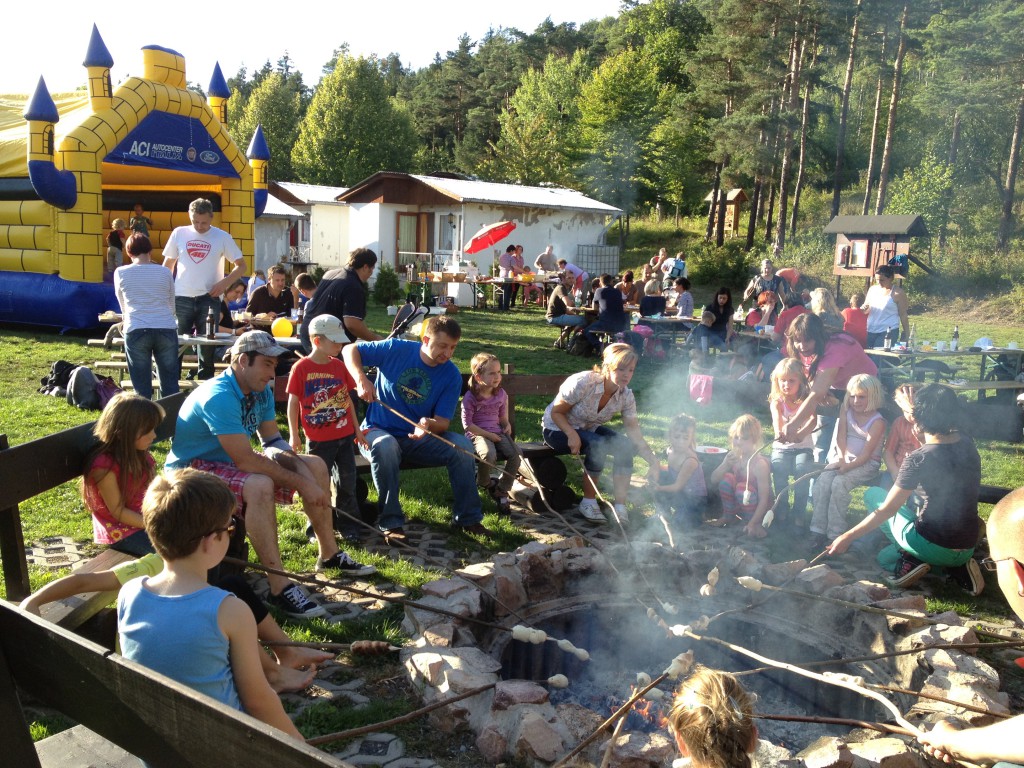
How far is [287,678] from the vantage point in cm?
360

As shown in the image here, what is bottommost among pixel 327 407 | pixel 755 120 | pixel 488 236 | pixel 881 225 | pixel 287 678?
pixel 287 678

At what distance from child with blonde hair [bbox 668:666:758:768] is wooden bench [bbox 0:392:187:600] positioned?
8.97 feet

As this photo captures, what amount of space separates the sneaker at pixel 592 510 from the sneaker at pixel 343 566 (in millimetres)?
1818

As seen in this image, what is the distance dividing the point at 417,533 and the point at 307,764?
4041 mm

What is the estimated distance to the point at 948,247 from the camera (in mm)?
28234

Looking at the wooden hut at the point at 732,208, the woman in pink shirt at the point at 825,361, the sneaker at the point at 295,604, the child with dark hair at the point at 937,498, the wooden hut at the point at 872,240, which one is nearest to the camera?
the sneaker at the point at 295,604

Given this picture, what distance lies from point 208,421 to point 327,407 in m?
1.10

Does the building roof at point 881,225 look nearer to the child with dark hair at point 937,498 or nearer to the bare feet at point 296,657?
the child with dark hair at point 937,498

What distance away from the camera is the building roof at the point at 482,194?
25.5m

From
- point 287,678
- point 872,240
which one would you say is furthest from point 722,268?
point 287,678

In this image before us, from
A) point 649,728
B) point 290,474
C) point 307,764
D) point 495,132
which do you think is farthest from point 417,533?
point 495,132

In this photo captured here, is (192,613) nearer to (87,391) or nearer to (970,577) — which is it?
(970,577)

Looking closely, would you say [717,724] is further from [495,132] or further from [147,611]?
[495,132]

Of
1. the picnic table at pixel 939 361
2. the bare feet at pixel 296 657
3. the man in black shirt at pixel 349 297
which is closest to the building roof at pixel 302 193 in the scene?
the picnic table at pixel 939 361
